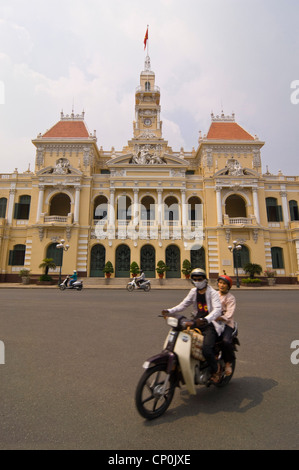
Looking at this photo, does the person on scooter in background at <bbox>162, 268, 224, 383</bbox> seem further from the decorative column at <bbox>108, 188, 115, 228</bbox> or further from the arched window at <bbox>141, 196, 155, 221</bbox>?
the arched window at <bbox>141, 196, 155, 221</bbox>

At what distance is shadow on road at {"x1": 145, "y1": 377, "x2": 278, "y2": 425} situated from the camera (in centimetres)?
267

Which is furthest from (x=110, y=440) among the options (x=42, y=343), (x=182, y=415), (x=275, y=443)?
(x=42, y=343)

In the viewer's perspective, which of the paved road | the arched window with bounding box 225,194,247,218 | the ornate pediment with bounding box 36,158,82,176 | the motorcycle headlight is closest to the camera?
the paved road

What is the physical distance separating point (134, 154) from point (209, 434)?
94.9ft

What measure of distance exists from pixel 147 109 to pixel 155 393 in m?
35.3

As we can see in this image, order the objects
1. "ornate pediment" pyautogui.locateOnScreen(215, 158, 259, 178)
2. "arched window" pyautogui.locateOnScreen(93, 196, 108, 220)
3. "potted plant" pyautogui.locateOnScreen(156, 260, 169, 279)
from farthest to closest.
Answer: "arched window" pyautogui.locateOnScreen(93, 196, 108, 220), "ornate pediment" pyautogui.locateOnScreen(215, 158, 259, 178), "potted plant" pyautogui.locateOnScreen(156, 260, 169, 279)

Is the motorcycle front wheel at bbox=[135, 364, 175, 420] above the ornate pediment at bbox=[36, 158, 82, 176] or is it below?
below

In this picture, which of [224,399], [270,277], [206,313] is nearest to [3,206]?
[270,277]

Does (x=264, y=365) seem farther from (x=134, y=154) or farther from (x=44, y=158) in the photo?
(x=44, y=158)

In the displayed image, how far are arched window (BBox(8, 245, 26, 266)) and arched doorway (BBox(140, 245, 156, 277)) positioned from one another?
41.0ft

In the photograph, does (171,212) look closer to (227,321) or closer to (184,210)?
(184,210)

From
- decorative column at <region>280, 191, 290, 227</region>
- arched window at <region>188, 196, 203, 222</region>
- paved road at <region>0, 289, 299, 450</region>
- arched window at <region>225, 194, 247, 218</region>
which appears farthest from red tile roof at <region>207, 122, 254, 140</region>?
paved road at <region>0, 289, 299, 450</region>

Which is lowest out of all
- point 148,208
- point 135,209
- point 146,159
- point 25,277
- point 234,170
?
point 25,277

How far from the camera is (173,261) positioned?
1046 inches
